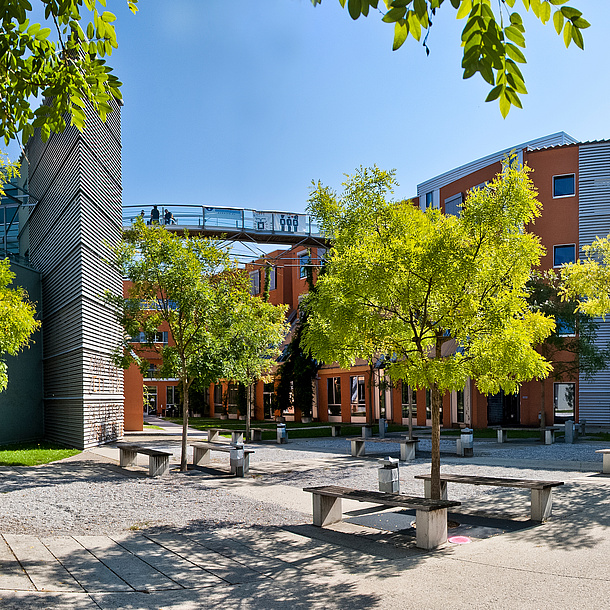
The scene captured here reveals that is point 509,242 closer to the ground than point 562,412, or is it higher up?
higher up

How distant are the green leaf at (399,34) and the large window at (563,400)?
31292 mm

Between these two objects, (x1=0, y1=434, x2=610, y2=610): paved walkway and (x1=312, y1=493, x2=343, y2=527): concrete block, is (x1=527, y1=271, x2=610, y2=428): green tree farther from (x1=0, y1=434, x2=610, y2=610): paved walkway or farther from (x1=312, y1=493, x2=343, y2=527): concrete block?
(x1=312, y1=493, x2=343, y2=527): concrete block

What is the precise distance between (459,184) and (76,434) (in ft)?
79.2

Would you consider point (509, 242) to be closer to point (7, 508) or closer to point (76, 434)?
point (7, 508)

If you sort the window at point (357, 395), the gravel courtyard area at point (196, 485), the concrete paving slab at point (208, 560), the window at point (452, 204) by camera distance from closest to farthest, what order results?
the concrete paving slab at point (208, 560)
the gravel courtyard area at point (196, 485)
the window at point (452, 204)
the window at point (357, 395)

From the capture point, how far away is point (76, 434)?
21625mm

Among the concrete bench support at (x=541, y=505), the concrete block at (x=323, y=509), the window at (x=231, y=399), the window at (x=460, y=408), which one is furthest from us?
the window at (x=231, y=399)

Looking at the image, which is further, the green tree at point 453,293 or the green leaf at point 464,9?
the green tree at point 453,293

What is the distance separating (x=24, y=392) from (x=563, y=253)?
25.1 meters

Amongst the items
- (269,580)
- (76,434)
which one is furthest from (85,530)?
(76,434)

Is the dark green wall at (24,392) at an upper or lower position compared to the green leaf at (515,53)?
lower

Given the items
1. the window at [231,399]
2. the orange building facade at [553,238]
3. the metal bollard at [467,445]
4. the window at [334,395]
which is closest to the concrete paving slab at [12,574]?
the metal bollard at [467,445]

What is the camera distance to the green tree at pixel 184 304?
16.5m

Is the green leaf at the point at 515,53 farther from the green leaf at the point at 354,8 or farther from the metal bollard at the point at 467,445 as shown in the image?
the metal bollard at the point at 467,445
